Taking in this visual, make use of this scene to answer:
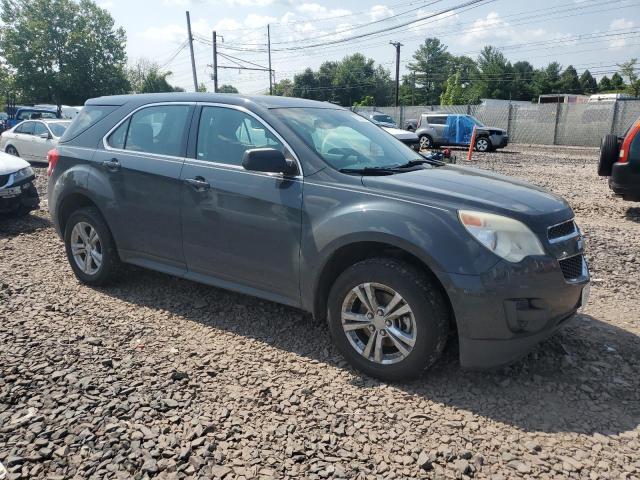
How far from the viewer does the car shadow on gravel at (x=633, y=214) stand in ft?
27.2

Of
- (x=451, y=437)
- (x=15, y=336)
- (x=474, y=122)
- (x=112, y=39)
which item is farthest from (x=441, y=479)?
(x=112, y=39)

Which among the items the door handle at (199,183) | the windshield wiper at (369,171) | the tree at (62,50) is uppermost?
the tree at (62,50)

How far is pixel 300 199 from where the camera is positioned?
3576 millimetres

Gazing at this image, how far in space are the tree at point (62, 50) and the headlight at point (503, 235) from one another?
178ft

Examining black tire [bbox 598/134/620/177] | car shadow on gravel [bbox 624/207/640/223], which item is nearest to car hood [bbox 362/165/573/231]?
black tire [bbox 598/134/620/177]

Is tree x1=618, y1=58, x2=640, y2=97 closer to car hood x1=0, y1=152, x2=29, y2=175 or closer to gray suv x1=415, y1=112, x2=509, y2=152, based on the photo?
gray suv x1=415, y1=112, x2=509, y2=152

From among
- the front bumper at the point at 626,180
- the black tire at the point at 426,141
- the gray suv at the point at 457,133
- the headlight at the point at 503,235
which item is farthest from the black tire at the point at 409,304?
the black tire at the point at 426,141

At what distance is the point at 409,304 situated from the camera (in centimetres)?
314

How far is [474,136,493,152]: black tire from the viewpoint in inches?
923

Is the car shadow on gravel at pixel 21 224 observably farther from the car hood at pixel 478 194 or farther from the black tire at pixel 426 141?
the black tire at pixel 426 141

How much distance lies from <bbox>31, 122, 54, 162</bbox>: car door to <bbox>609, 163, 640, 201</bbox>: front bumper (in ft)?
43.3

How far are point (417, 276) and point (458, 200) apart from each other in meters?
0.52

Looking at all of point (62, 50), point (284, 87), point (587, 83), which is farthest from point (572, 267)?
point (587, 83)

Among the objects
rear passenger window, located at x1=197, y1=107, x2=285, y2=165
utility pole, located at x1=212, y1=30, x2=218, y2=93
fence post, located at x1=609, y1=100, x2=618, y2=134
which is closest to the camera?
rear passenger window, located at x1=197, y1=107, x2=285, y2=165
